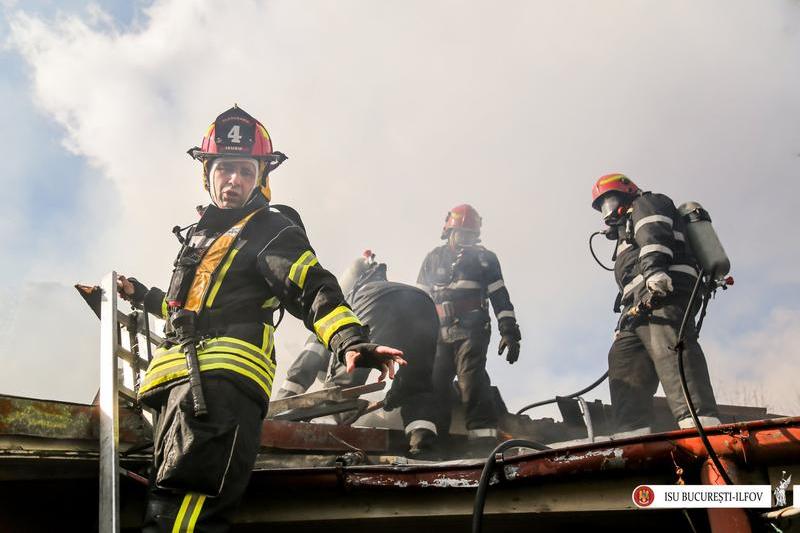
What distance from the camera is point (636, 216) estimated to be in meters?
5.63

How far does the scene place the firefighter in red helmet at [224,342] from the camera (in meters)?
2.53

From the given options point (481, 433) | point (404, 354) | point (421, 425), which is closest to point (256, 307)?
point (421, 425)

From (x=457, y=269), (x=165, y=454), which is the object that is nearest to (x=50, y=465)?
(x=165, y=454)

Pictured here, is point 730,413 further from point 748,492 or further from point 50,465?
point 50,465

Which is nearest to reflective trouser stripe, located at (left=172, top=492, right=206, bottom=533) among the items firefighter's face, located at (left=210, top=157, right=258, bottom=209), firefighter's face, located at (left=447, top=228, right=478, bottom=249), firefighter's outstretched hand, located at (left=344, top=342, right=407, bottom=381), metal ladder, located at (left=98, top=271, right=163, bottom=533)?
metal ladder, located at (left=98, top=271, right=163, bottom=533)

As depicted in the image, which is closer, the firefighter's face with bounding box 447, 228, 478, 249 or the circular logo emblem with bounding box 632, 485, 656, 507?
the circular logo emblem with bounding box 632, 485, 656, 507

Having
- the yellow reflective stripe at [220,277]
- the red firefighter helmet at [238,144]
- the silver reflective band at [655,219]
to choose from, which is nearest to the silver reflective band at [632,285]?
the silver reflective band at [655,219]

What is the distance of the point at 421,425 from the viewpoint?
534 cm

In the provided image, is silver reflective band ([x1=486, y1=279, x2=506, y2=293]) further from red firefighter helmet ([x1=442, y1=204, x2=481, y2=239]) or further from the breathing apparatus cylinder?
the breathing apparatus cylinder

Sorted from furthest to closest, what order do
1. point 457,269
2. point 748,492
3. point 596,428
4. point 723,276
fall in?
1. point 457,269
2. point 596,428
3. point 723,276
4. point 748,492

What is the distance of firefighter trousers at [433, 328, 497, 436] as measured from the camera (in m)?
5.94

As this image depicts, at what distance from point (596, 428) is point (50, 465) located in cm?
427

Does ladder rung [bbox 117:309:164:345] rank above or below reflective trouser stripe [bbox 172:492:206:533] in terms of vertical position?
above

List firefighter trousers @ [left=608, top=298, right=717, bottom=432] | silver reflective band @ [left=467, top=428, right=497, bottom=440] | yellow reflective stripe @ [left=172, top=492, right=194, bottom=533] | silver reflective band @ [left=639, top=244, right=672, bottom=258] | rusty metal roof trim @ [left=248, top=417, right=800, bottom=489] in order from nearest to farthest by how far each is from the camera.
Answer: rusty metal roof trim @ [left=248, top=417, right=800, bottom=489] < yellow reflective stripe @ [left=172, top=492, right=194, bottom=533] < firefighter trousers @ [left=608, top=298, right=717, bottom=432] < silver reflective band @ [left=639, top=244, right=672, bottom=258] < silver reflective band @ [left=467, top=428, right=497, bottom=440]
